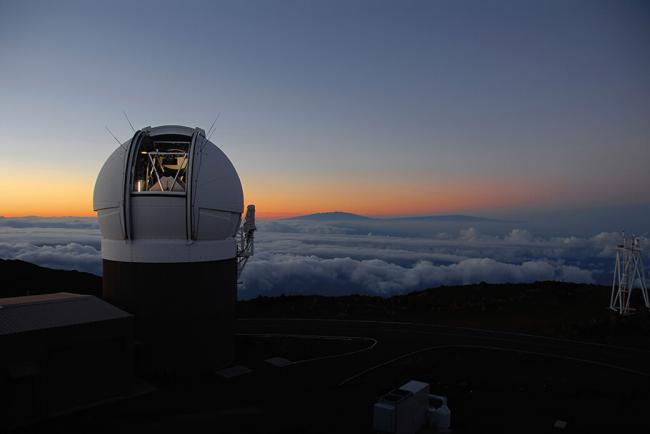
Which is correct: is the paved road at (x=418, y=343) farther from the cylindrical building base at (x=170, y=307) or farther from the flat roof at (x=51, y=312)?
the flat roof at (x=51, y=312)

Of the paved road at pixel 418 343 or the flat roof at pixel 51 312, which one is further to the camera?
the paved road at pixel 418 343

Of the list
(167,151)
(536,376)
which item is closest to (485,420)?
(536,376)

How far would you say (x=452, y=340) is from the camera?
28.7m

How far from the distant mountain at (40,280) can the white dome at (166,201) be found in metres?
41.7

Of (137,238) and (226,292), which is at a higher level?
(137,238)

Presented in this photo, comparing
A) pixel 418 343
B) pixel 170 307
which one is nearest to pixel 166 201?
pixel 170 307

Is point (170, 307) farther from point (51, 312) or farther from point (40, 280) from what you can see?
point (40, 280)

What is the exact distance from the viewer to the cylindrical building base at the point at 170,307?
19562 mm

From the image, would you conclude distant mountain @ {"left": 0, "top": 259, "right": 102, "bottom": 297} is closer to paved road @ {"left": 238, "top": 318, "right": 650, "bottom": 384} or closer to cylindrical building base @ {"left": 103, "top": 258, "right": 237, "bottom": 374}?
paved road @ {"left": 238, "top": 318, "right": 650, "bottom": 384}

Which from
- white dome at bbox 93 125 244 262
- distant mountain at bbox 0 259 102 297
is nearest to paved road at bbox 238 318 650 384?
white dome at bbox 93 125 244 262

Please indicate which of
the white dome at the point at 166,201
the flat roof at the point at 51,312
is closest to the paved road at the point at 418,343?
the white dome at the point at 166,201

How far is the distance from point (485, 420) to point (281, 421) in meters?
7.13

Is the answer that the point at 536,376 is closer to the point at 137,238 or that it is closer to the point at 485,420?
the point at 485,420

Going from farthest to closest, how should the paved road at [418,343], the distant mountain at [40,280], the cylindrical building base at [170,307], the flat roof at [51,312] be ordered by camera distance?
the distant mountain at [40,280]
the paved road at [418,343]
the cylindrical building base at [170,307]
the flat roof at [51,312]
